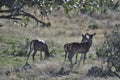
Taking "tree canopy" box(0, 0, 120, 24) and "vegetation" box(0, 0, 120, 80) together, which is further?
"vegetation" box(0, 0, 120, 80)

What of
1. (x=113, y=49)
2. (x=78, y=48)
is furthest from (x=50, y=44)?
(x=113, y=49)

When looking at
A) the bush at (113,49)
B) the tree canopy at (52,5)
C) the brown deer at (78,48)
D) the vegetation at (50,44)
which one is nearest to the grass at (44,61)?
the vegetation at (50,44)

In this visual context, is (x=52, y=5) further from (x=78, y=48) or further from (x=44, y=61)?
(x=78, y=48)

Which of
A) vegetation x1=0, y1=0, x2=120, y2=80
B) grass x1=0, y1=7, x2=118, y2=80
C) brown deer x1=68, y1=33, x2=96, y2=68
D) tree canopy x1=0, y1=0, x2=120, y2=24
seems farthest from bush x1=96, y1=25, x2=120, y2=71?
tree canopy x1=0, y1=0, x2=120, y2=24

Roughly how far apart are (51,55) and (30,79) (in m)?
7.19

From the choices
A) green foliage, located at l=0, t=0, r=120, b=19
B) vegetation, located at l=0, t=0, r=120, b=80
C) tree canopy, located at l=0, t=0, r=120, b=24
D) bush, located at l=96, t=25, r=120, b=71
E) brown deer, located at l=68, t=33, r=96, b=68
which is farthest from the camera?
brown deer, located at l=68, t=33, r=96, b=68

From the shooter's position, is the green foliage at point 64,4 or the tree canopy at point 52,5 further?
the green foliage at point 64,4

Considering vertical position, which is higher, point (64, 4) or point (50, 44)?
point (64, 4)

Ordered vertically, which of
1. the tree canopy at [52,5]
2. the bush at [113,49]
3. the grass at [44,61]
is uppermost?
the tree canopy at [52,5]

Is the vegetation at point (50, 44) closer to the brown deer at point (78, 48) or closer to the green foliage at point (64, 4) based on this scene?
the green foliage at point (64, 4)

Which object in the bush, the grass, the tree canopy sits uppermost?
the tree canopy

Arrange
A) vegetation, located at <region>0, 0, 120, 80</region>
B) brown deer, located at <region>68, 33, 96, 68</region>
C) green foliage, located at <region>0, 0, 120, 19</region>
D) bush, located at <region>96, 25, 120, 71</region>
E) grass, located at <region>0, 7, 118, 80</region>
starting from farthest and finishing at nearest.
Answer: brown deer, located at <region>68, 33, 96, 68</region> < bush, located at <region>96, 25, 120, 71</region> < grass, located at <region>0, 7, 118, 80</region> < vegetation, located at <region>0, 0, 120, 80</region> < green foliage, located at <region>0, 0, 120, 19</region>

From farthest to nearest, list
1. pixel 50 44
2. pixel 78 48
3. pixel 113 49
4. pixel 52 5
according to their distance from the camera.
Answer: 1. pixel 50 44
2. pixel 78 48
3. pixel 113 49
4. pixel 52 5

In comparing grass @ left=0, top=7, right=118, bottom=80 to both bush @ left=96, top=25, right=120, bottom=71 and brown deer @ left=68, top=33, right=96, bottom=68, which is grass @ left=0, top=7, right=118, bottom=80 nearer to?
brown deer @ left=68, top=33, right=96, bottom=68
